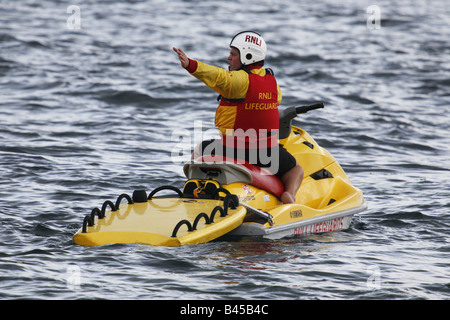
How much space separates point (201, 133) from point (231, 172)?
20.9 feet

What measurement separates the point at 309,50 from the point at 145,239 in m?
16.8

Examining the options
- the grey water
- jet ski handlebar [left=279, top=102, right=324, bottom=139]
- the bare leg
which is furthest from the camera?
jet ski handlebar [left=279, top=102, right=324, bottom=139]

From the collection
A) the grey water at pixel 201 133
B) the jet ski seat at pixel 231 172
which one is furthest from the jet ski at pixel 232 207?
the grey water at pixel 201 133

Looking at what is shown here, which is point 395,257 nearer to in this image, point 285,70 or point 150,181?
point 150,181

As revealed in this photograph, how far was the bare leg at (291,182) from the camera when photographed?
25.8ft

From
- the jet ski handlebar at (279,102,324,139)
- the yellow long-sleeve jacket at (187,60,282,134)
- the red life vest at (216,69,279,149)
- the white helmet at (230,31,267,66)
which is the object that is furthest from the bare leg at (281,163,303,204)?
the white helmet at (230,31,267,66)

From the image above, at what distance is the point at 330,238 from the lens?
26.2 feet

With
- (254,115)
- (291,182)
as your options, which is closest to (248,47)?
(254,115)

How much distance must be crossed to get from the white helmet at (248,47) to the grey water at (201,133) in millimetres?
1841

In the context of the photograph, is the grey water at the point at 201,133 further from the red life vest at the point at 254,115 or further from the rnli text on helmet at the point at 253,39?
the rnli text on helmet at the point at 253,39

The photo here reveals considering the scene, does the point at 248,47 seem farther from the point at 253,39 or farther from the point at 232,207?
the point at 232,207

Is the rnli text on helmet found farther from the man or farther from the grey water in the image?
the grey water

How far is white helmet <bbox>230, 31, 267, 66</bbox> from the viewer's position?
24.9ft

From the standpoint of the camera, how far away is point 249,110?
7.65 metres
